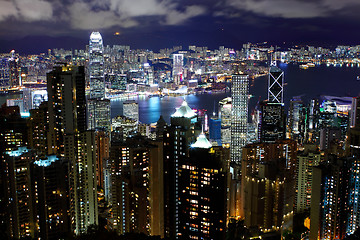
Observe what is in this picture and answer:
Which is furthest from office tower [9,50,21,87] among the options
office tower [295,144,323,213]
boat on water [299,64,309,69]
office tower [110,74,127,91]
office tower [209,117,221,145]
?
boat on water [299,64,309,69]

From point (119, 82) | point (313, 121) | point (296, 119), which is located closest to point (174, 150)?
point (296, 119)

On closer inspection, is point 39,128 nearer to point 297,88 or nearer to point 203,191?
point 203,191

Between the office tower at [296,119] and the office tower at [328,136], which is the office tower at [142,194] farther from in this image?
the office tower at [296,119]

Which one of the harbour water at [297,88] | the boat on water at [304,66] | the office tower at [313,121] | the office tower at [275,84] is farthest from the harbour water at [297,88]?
the office tower at [313,121]

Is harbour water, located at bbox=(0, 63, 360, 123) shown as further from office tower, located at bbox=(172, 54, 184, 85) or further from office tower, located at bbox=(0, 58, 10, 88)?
office tower, located at bbox=(0, 58, 10, 88)

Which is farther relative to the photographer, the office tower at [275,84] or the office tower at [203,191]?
the office tower at [275,84]
